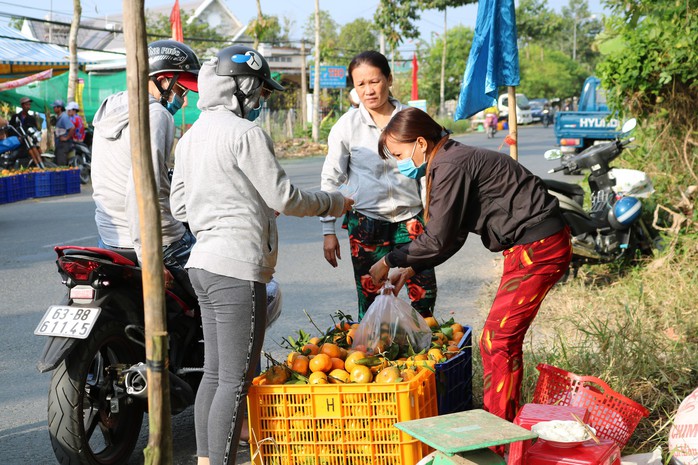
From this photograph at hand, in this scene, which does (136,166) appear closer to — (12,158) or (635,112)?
(635,112)

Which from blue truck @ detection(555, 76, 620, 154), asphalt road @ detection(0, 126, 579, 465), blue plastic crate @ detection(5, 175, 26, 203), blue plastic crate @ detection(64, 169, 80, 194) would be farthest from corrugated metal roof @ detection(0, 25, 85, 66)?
blue truck @ detection(555, 76, 620, 154)

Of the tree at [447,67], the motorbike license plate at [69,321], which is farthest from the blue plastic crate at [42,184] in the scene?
the tree at [447,67]

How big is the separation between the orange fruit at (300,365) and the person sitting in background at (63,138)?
1652 centimetres

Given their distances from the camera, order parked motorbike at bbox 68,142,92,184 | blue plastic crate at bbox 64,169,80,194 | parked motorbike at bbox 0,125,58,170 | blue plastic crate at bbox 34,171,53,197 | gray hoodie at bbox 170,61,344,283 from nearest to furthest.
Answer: gray hoodie at bbox 170,61,344,283 < blue plastic crate at bbox 34,171,53,197 < blue plastic crate at bbox 64,169,80,194 < parked motorbike at bbox 0,125,58,170 < parked motorbike at bbox 68,142,92,184

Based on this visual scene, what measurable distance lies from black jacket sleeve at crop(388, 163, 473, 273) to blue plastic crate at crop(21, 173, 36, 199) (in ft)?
46.9

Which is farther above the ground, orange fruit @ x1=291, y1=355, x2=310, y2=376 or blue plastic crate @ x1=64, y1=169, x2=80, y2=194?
orange fruit @ x1=291, y1=355, x2=310, y2=376

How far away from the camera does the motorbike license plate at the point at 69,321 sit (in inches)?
146

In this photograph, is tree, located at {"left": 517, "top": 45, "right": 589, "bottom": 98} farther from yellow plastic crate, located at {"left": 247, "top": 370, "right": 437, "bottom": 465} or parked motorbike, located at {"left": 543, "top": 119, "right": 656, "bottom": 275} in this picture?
yellow plastic crate, located at {"left": 247, "top": 370, "right": 437, "bottom": 465}

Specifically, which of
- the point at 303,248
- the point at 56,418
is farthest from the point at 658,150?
the point at 56,418

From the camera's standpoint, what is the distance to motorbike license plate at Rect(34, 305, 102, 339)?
146 inches

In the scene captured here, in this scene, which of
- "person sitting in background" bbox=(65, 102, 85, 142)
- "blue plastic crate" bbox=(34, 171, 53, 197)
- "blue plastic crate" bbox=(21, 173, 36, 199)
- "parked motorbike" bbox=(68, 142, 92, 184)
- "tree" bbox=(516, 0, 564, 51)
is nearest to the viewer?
"blue plastic crate" bbox=(21, 173, 36, 199)

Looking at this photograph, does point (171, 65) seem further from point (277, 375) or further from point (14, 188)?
point (14, 188)

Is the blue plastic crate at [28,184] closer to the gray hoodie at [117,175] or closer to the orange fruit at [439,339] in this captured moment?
the gray hoodie at [117,175]

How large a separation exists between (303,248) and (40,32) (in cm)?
5272
